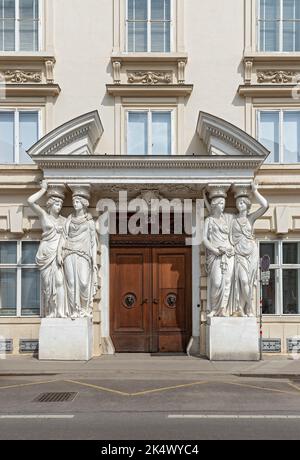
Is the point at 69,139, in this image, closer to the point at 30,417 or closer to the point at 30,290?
the point at 30,290

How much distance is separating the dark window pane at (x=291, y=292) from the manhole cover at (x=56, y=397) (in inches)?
287

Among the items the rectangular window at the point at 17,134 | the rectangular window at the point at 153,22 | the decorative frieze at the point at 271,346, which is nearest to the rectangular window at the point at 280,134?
the rectangular window at the point at 153,22

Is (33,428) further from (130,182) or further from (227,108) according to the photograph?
(227,108)

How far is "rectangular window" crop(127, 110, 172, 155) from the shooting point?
16734mm

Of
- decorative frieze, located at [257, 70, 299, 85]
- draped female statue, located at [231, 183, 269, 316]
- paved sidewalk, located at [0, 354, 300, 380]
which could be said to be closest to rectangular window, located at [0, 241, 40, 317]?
paved sidewalk, located at [0, 354, 300, 380]

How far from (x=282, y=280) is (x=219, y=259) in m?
2.04

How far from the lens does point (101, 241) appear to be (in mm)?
16578

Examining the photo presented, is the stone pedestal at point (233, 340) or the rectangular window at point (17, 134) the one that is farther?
the rectangular window at point (17, 134)

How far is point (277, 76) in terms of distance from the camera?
16.7 meters

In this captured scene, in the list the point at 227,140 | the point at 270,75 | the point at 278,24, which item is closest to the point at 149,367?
the point at 227,140

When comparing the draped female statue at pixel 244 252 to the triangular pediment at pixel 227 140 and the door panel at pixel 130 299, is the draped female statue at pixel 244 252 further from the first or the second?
the door panel at pixel 130 299

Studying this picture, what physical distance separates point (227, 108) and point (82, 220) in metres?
4.75

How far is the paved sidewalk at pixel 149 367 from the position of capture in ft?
43.9

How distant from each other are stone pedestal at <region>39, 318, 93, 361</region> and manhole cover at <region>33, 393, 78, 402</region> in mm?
3976
